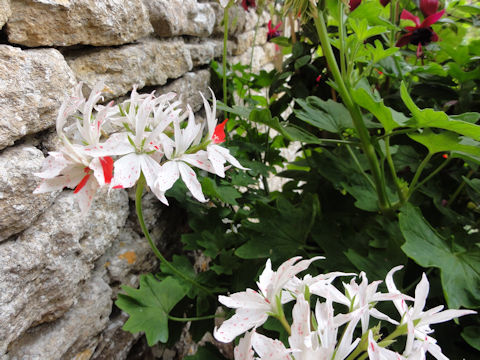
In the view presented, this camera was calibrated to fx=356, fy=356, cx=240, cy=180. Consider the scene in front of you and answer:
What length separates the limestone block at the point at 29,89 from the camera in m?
0.61

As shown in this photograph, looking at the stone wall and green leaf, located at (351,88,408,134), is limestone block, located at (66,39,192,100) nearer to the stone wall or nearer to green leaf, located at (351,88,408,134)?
the stone wall

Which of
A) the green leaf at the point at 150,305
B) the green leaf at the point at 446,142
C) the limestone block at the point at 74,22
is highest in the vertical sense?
the limestone block at the point at 74,22

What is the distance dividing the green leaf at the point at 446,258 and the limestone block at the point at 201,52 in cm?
94

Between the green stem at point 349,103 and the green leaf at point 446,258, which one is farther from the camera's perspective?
the green stem at point 349,103

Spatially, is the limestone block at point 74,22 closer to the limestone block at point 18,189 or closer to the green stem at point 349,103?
the limestone block at point 18,189

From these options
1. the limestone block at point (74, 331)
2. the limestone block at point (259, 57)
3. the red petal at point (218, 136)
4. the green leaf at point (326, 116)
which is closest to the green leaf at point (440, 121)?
the green leaf at point (326, 116)

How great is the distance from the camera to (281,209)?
102 cm

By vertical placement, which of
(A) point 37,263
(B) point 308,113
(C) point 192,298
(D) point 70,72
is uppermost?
(D) point 70,72

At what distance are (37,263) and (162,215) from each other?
0.51 metres

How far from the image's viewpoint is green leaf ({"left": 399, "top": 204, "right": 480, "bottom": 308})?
0.73m

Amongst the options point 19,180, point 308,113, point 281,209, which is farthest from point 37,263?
point 308,113

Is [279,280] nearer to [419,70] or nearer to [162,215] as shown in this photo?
[162,215]

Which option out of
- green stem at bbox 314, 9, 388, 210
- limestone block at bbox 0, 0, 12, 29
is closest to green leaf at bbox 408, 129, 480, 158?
green stem at bbox 314, 9, 388, 210

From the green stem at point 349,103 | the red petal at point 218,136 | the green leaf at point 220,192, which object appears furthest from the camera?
the green leaf at point 220,192
